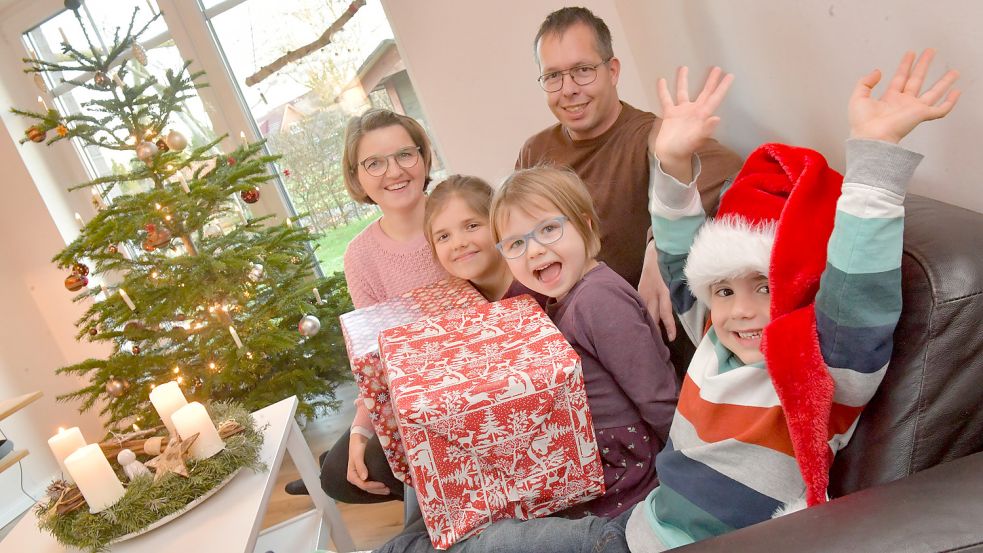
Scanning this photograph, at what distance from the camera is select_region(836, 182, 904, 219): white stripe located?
2.64 ft

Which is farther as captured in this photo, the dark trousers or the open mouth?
the dark trousers

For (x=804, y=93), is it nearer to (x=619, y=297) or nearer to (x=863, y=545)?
(x=619, y=297)

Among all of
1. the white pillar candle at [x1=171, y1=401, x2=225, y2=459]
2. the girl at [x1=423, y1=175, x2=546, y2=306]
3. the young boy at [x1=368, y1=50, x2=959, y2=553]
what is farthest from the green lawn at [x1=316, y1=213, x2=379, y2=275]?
the young boy at [x1=368, y1=50, x2=959, y2=553]

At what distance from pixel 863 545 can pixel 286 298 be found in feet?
8.88

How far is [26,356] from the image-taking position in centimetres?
391

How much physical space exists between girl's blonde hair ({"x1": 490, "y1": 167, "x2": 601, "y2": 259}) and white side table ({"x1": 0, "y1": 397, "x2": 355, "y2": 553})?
2.50ft

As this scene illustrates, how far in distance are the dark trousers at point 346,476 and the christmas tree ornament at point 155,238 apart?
1.47 m

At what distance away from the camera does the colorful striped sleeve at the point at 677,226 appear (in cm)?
114

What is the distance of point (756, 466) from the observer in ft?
3.22

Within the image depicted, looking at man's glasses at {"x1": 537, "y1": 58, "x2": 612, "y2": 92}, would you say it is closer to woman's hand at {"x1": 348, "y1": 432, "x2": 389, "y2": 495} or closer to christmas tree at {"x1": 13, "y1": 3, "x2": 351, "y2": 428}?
woman's hand at {"x1": 348, "y1": 432, "x2": 389, "y2": 495}

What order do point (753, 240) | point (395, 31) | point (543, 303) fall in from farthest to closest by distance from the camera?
point (395, 31) < point (543, 303) < point (753, 240)

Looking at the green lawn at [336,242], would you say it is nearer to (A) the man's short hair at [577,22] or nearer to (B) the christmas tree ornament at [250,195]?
(B) the christmas tree ornament at [250,195]

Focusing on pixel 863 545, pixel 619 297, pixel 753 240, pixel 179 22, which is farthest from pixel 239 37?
pixel 863 545

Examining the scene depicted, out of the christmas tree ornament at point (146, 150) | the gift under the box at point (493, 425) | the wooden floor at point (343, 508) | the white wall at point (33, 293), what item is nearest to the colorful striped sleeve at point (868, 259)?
the gift under the box at point (493, 425)
